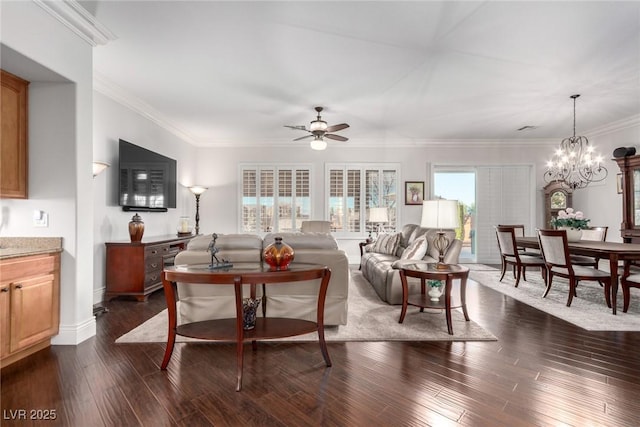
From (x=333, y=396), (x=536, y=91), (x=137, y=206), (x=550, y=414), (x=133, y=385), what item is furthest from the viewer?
(x=137, y=206)

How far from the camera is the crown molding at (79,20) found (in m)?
2.52

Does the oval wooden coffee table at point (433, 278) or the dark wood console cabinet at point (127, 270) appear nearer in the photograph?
the oval wooden coffee table at point (433, 278)

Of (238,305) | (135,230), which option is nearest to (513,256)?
(238,305)

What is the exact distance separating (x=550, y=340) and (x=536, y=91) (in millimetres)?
3389

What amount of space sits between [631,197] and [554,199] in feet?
6.18

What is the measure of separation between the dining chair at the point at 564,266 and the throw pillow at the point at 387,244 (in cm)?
198

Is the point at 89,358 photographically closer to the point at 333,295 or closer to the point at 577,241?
the point at 333,295

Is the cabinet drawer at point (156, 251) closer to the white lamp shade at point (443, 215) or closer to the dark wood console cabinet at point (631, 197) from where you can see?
the white lamp shade at point (443, 215)

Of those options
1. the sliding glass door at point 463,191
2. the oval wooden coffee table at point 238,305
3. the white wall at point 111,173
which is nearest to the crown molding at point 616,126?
the sliding glass door at point 463,191

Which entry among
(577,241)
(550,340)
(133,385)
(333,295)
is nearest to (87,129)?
(133,385)

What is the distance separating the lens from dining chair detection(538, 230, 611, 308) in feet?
12.7

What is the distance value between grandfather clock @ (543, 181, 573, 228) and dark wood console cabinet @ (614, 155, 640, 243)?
1.53 meters

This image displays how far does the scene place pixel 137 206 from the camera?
190 inches

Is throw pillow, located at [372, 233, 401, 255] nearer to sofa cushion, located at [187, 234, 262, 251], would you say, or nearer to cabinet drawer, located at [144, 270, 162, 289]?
sofa cushion, located at [187, 234, 262, 251]
